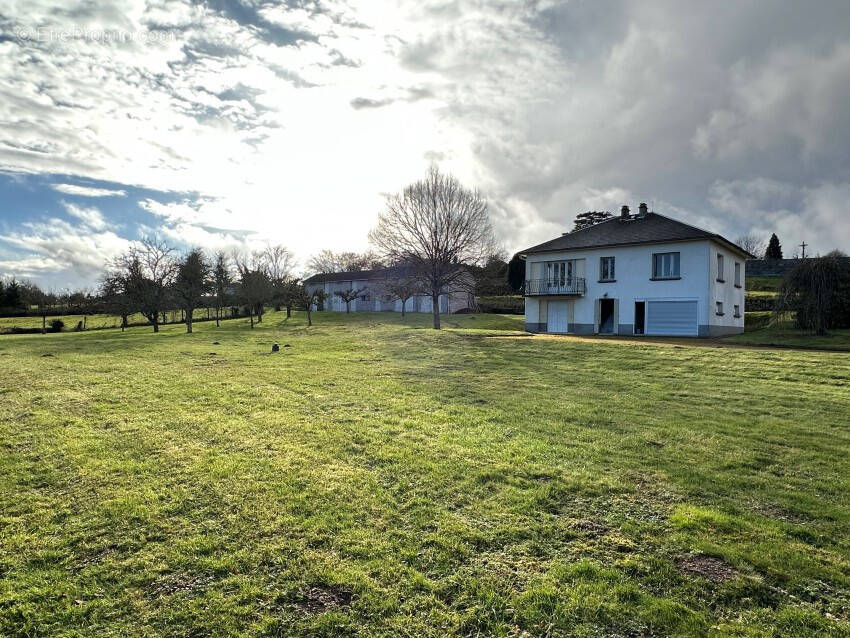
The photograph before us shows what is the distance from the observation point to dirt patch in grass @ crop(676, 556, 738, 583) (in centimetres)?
370

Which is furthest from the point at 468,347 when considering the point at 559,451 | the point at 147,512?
the point at 147,512

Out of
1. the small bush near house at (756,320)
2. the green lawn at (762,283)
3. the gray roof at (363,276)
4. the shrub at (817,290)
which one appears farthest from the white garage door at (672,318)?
the gray roof at (363,276)

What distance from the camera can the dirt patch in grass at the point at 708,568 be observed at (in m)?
3.70

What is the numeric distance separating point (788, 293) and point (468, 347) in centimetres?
1942

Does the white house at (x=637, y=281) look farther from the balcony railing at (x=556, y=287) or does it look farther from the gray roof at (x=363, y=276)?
the gray roof at (x=363, y=276)

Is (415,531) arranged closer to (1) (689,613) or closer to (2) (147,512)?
(1) (689,613)

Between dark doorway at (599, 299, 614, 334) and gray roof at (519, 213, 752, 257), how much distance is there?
376cm

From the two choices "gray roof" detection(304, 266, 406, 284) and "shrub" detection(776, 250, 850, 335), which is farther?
"gray roof" detection(304, 266, 406, 284)

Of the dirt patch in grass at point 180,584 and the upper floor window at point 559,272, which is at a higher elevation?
the upper floor window at point 559,272

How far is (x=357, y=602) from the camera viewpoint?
3.37m

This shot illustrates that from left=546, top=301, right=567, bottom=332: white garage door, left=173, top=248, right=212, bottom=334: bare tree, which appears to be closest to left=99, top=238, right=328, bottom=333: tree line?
left=173, top=248, right=212, bottom=334: bare tree

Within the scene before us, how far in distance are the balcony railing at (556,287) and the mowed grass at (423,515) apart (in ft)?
64.5

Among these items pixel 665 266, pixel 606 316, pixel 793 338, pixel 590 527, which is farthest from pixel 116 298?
pixel 793 338

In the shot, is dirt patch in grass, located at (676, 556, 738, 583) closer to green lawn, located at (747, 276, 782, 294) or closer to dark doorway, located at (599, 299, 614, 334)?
dark doorway, located at (599, 299, 614, 334)
